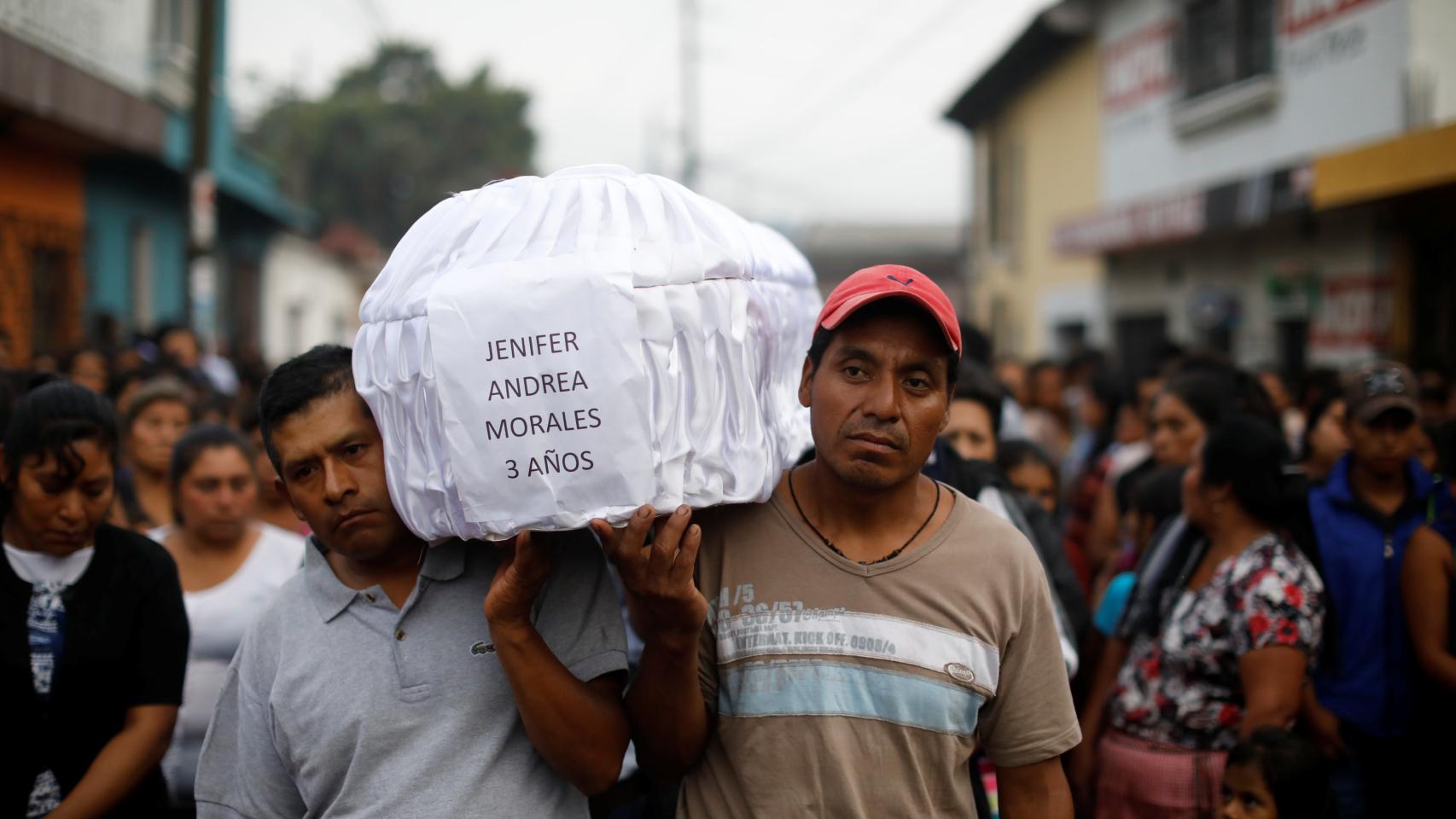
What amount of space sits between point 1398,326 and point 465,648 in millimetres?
8231

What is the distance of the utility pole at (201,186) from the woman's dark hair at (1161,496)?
8445 mm

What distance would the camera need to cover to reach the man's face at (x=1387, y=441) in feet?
12.3

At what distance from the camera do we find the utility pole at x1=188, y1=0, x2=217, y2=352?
1030 centimetres

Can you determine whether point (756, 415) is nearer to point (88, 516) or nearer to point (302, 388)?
point (302, 388)

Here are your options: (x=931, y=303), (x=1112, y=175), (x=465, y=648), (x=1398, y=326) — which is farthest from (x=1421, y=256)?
(x=465, y=648)

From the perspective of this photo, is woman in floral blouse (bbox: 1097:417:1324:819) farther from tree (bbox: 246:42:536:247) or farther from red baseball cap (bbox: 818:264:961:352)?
tree (bbox: 246:42:536:247)

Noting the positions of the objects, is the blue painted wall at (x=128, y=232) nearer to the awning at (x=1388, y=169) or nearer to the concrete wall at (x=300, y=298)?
the concrete wall at (x=300, y=298)

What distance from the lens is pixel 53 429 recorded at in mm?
2539

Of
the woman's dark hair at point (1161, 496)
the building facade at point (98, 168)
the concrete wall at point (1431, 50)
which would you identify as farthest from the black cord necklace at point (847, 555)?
the concrete wall at point (1431, 50)

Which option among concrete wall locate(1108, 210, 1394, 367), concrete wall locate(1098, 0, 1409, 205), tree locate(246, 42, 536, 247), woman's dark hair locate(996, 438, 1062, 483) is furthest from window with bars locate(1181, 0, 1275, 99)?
tree locate(246, 42, 536, 247)

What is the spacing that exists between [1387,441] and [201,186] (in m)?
9.48

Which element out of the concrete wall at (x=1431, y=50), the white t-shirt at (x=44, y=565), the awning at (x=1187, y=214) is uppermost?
the concrete wall at (x=1431, y=50)

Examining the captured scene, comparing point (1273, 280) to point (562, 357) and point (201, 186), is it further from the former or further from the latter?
point (562, 357)

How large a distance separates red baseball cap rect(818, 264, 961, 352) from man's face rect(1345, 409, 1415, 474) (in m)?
2.30
